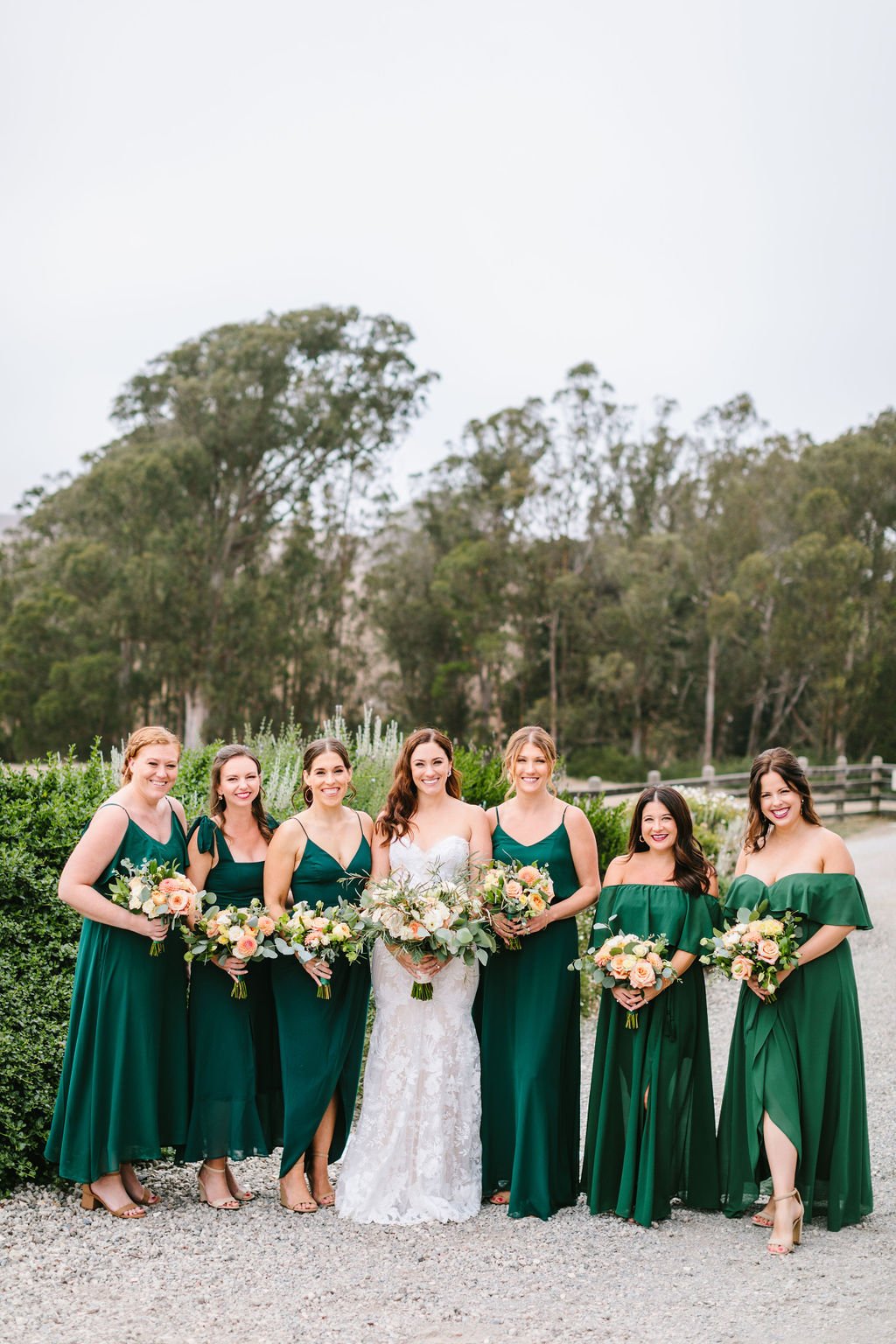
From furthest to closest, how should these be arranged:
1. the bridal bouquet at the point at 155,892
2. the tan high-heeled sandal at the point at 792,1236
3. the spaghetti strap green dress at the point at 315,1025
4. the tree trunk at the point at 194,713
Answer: the tree trunk at the point at 194,713 → the spaghetti strap green dress at the point at 315,1025 → the bridal bouquet at the point at 155,892 → the tan high-heeled sandal at the point at 792,1236

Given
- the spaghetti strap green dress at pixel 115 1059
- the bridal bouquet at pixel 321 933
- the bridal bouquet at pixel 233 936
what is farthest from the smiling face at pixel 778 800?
the spaghetti strap green dress at pixel 115 1059

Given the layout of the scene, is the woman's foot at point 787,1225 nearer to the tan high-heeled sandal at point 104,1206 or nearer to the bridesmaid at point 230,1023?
the bridesmaid at point 230,1023

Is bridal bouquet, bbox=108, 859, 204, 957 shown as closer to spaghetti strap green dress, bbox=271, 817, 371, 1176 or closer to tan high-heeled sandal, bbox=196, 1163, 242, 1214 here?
spaghetti strap green dress, bbox=271, 817, 371, 1176

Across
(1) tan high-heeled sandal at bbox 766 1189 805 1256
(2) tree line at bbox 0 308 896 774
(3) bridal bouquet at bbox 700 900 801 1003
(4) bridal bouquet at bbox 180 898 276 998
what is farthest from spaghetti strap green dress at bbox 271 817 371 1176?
(2) tree line at bbox 0 308 896 774

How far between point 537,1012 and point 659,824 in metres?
0.96

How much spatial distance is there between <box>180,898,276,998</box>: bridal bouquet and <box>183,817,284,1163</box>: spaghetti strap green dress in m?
0.15

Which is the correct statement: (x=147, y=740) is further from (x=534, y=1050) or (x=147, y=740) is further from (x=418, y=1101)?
(x=534, y=1050)

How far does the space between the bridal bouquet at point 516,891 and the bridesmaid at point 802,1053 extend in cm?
81

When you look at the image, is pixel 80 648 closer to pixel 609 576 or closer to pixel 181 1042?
pixel 609 576

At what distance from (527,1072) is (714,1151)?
2.80 ft

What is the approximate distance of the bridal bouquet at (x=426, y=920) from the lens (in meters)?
4.71

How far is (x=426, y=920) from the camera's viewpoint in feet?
15.5

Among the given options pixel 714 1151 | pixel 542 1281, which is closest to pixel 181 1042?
pixel 542 1281

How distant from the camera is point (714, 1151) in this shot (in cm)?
502
